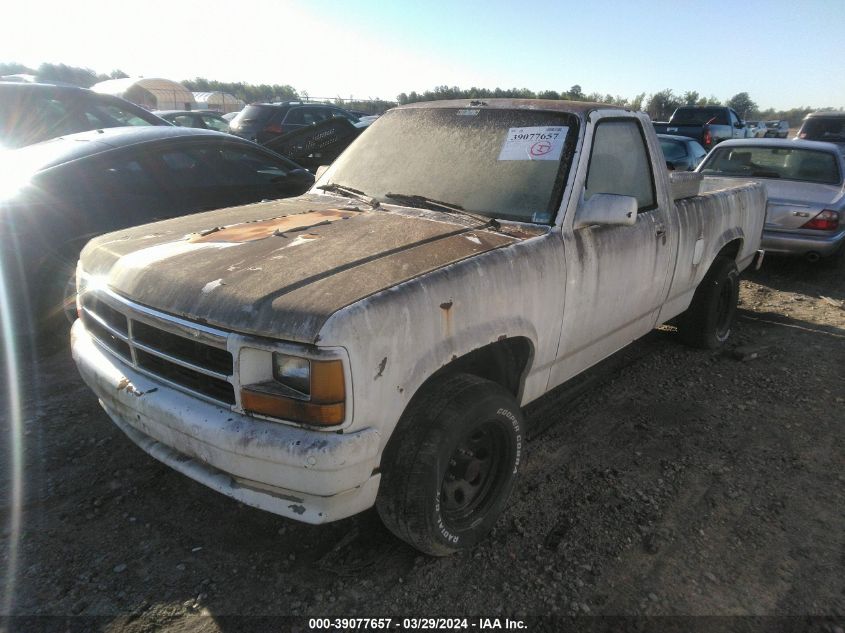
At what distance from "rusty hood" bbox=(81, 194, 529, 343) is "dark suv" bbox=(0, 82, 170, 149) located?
13.4 ft

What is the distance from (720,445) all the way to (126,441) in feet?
11.3

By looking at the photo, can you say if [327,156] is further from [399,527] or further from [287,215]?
[399,527]

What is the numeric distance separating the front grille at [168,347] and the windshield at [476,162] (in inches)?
57.1

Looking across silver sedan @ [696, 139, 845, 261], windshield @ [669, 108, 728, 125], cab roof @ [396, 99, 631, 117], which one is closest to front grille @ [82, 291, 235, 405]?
cab roof @ [396, 99, 631, 117]

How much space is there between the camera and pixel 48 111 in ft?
20.0

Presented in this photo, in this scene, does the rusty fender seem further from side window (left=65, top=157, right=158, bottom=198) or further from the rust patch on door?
side window (left=65, top=157, right=158, bottom=198)

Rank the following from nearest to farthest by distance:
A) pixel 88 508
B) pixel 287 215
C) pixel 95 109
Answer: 1. pixel 88 508
2. pixel 287 215
3. pixel 95 109

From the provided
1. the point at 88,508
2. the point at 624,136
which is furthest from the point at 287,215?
the point at 624,136

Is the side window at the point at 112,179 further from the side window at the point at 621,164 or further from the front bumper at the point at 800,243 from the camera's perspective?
the front bumper at the point at 800,243

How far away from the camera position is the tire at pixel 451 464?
211 centimetres

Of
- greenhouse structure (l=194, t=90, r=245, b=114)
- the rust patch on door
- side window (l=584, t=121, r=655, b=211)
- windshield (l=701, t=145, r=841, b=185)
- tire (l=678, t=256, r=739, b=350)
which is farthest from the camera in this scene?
greenhouse structure (l=194, t=90, r=245, b=114)

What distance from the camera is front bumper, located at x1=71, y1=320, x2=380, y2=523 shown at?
1863 mm

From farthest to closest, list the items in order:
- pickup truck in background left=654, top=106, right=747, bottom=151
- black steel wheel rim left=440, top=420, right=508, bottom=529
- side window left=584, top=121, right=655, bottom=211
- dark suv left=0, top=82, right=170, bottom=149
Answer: pickup truck in background left=654, top=106, right=747, bottom=151
dark suv left=0, top=82, right=170, bottom=149
side window left=584, top=121, right=655, bottom=211
black steel wheel rim left=440, top=420, right=508, bottom=529

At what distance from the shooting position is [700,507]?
2789mm
